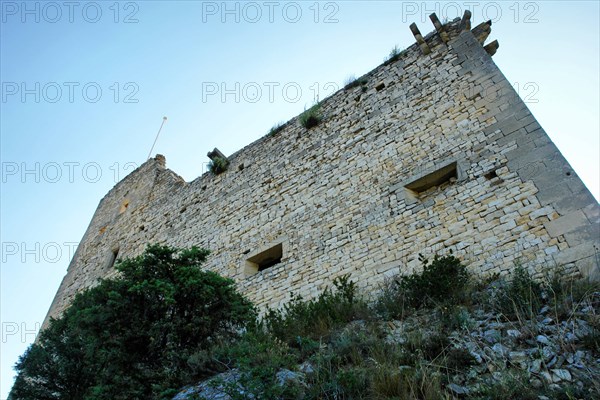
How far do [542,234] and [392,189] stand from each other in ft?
7.99

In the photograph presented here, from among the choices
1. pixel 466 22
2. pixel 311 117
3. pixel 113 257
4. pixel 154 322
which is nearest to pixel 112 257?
pixel 113 257

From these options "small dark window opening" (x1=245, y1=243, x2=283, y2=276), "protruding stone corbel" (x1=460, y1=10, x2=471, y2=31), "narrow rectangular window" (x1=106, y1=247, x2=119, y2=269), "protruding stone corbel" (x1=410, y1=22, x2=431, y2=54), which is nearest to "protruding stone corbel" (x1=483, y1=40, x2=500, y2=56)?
"protruding stone corbel" (x1=460, y1=10, x2=471, y2=31)

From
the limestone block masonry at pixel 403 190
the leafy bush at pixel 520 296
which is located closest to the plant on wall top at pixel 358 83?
the limestone block masonry at pixel 403 190

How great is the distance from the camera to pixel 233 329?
5.71 m

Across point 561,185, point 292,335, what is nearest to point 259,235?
point 292,335

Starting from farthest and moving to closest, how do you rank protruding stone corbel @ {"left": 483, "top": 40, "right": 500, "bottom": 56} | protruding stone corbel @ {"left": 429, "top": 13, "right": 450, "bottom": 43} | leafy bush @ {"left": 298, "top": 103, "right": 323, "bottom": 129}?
leafy bush @ {"left": 298, "top": 103, "right": 323, "bottom": 129} < protruding stone corbel @ {"left": 429, "top": 13, "right": 450, "bottom": 43} < protruding stone corbel @ {"left": 483, "top": 40, "right": 500, "bottom": 56}

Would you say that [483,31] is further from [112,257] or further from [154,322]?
[112,257]

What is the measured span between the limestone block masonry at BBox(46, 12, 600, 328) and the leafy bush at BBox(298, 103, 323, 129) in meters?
0.13

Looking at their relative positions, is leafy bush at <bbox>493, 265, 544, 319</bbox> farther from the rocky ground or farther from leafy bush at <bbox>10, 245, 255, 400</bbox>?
leafy bush at <bbox>10, 245, 255, 400</bbox>

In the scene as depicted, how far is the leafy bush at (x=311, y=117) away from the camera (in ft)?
31.0

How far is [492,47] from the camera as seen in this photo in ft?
25.3

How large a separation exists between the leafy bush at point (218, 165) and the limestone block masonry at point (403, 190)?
19cm

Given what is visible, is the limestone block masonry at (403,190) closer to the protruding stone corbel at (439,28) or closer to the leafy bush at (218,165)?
the protruding stone corbel at (439,28)

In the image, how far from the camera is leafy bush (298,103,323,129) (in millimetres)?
9453
